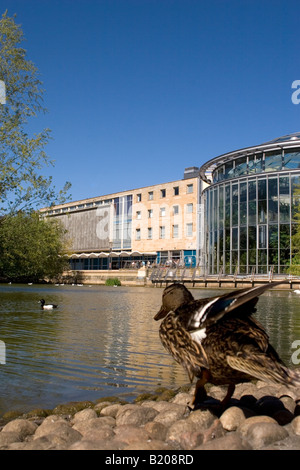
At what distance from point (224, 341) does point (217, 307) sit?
287 mm

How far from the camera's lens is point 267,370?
3.44 m

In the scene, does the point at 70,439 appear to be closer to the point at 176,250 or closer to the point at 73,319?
the point at 73,319

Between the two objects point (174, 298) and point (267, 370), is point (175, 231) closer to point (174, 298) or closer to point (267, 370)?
point (174, 298)

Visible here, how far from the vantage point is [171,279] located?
2466 inches

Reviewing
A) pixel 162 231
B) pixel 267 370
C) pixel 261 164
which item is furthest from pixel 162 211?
pixel 267 370

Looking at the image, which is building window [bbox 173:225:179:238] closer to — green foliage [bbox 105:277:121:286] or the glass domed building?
green foliage [bbox 105:277:121:286]

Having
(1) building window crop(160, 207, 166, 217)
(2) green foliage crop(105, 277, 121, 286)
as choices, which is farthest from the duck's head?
(1) building window crop(160, 207, 166, 217)

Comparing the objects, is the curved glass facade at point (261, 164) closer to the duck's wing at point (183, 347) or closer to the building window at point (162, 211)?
the building window at point (162, 211)

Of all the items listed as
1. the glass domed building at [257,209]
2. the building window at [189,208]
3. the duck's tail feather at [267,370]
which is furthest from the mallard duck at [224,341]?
the building window at [189,208]

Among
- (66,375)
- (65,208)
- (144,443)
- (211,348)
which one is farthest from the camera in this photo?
(65,208)

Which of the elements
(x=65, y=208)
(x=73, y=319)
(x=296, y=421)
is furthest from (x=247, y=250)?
(x=65, y=208)

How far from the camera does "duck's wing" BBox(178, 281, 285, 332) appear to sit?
3.62m

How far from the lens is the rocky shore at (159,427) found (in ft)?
11.6
